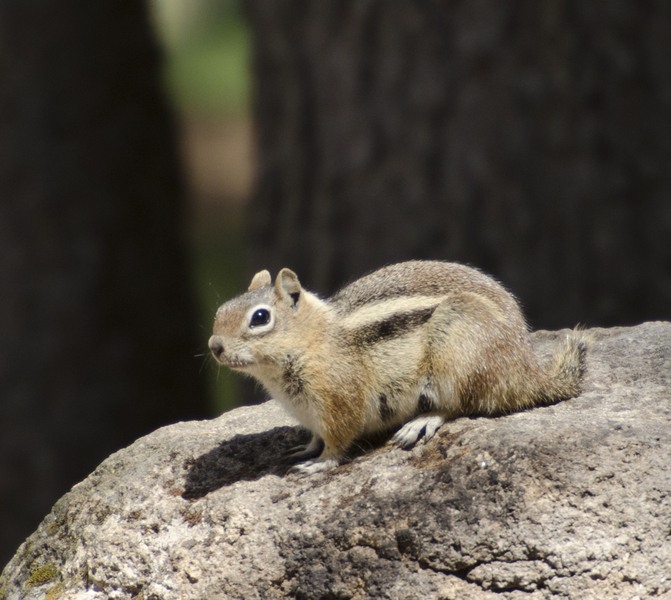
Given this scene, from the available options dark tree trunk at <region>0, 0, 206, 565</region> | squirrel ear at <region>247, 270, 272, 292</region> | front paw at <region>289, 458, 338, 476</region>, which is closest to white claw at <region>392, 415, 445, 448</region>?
front paw at <region>289, 458, 338, 476</region>

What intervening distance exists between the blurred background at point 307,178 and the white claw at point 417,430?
51.3 inches

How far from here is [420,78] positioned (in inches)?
207

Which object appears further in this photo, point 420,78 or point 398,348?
point 420,78

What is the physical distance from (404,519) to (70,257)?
4.69 meters

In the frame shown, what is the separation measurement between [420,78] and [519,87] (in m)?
0.61

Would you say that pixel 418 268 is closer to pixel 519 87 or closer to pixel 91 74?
pixel 519 87

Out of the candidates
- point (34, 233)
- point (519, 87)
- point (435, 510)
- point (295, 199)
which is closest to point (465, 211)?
point (519, 87)

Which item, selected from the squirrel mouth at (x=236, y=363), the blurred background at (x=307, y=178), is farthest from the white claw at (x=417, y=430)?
the blurred background at (x=307, y=178)

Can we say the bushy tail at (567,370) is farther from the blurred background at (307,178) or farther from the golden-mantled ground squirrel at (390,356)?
the blurred background at (307,178)

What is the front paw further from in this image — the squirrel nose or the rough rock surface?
the squirrel nose

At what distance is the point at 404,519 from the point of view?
8.41 feet

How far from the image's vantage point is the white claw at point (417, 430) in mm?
2902

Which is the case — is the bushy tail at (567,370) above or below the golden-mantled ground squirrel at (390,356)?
below

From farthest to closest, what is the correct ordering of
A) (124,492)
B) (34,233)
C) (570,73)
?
(34,233)
(570,73)
(124,492)
